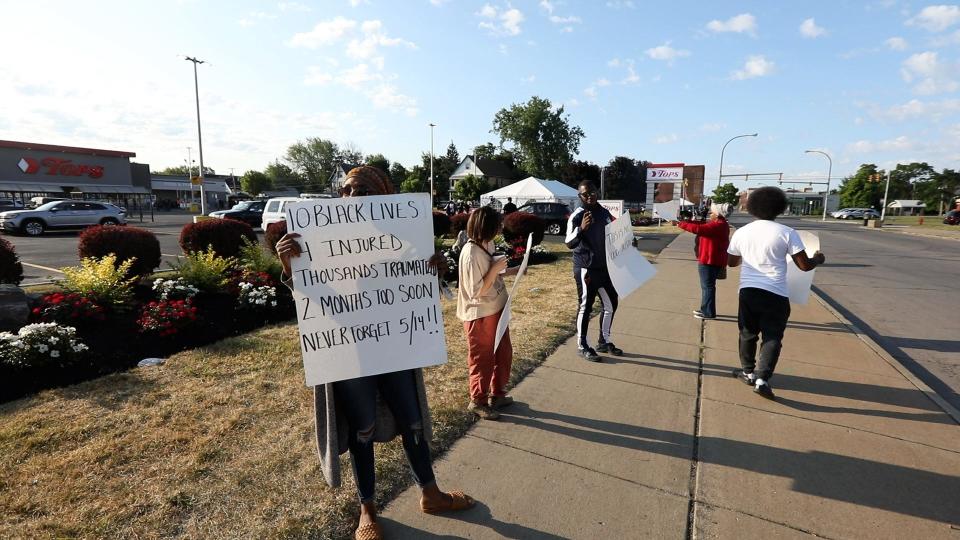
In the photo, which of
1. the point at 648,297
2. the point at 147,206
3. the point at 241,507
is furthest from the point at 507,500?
the point at 147,206

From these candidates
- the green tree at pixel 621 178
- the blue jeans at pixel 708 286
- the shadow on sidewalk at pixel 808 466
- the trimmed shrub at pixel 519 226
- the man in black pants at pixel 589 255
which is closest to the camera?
the shadow on sidewalk at pixel 808 466

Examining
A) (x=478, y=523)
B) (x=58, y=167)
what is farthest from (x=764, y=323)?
(x=58, y=167)

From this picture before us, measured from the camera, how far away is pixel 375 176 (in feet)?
7.52

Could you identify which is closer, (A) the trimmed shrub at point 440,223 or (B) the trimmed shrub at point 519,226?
(B) the trimmed shrub at point 519,226

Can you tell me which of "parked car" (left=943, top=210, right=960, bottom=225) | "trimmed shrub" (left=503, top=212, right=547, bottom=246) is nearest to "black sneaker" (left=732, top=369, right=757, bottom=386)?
"trimmed shrub" (left=503, top=212, right=547, bottom=246)

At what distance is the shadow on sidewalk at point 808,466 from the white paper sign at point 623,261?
143 centimetres

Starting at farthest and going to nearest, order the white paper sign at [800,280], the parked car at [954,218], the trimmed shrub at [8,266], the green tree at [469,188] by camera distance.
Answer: the green tree at [469,188] < the parked car at [954,218] < the trimmed shrub at [8,266] < the white paper sign at [800,280]

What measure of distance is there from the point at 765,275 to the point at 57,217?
26666 millimetres

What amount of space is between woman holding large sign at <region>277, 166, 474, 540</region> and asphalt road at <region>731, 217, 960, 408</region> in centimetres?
502

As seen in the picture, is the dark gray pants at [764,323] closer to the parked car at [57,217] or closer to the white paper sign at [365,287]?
the white paper sign at [365,287]

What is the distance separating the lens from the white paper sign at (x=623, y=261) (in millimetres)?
4328

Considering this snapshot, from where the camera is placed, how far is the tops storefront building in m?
36.5

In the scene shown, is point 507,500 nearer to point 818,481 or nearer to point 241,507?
point 241,507

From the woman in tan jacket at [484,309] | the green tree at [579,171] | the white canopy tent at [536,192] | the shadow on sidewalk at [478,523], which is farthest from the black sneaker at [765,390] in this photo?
the green tree at [579,171]
